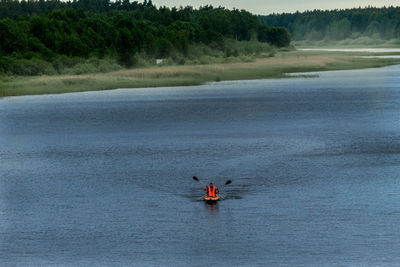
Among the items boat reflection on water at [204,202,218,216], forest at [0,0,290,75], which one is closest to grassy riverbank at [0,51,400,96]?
forest at [0,0,290,75]

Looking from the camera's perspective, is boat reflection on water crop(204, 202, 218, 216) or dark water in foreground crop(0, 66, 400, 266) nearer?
dark water in foreground crop(0, 66, 400, 266)

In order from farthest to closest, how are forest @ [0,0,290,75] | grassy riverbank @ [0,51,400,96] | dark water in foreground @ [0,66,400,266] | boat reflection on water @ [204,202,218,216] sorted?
forest @ [0,0,290,75], grassy riverbank @ [0,51,400,96], boat reflection on water @ [204,202,218,216], dark water in foreground @ [0,66,400,266]

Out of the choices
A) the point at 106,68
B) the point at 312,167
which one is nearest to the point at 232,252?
the point at 312,167

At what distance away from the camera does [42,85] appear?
339 ft

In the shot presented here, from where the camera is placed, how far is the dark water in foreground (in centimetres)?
2245

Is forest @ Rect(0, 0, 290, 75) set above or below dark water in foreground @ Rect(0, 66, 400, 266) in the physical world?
above

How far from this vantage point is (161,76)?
12056 cm

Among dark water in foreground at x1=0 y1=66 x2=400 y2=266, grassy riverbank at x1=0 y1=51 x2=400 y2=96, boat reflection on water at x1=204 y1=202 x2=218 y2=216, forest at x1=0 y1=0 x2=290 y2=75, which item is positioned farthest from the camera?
forest at x1=0 y1=0 x2=290 y2=75

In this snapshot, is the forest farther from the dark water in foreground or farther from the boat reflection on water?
the boat reflection on water

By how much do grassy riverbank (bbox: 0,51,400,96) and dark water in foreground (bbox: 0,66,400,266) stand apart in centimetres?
3322

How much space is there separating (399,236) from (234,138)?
28.1 metres

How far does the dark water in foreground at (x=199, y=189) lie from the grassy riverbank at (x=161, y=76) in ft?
109

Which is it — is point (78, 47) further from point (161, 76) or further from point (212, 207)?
point (212, 207)

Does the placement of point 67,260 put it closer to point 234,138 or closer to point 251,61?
point 234,138
